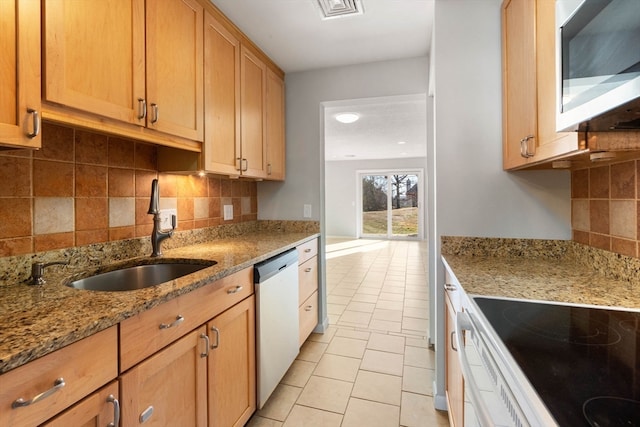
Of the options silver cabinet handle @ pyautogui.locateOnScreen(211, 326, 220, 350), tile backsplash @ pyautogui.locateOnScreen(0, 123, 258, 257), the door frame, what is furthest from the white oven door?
the door frame

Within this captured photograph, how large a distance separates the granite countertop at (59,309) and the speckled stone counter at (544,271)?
1.07 m

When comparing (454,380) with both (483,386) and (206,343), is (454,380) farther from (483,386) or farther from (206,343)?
(206,343)

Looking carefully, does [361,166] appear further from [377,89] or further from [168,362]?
[168,362]

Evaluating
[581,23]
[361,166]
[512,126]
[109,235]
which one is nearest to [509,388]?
[581,23]

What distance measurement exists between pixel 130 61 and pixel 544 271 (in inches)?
80.6

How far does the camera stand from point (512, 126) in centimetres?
150

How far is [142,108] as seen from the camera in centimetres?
127

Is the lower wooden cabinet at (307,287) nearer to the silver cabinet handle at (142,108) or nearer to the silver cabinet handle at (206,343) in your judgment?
the silver cabinet handle at (206,343)

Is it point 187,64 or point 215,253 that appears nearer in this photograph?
point 187,64

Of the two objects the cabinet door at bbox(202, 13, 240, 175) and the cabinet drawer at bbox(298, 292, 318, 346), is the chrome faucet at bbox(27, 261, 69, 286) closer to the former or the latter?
the cabinet door at bbox(202, 13, 240, 175)

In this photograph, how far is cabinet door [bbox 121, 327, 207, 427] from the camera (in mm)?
877

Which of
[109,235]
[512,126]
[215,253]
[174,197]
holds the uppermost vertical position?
[512,126]

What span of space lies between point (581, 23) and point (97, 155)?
74.8 inches

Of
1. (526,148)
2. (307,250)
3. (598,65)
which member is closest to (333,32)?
(526,148)
